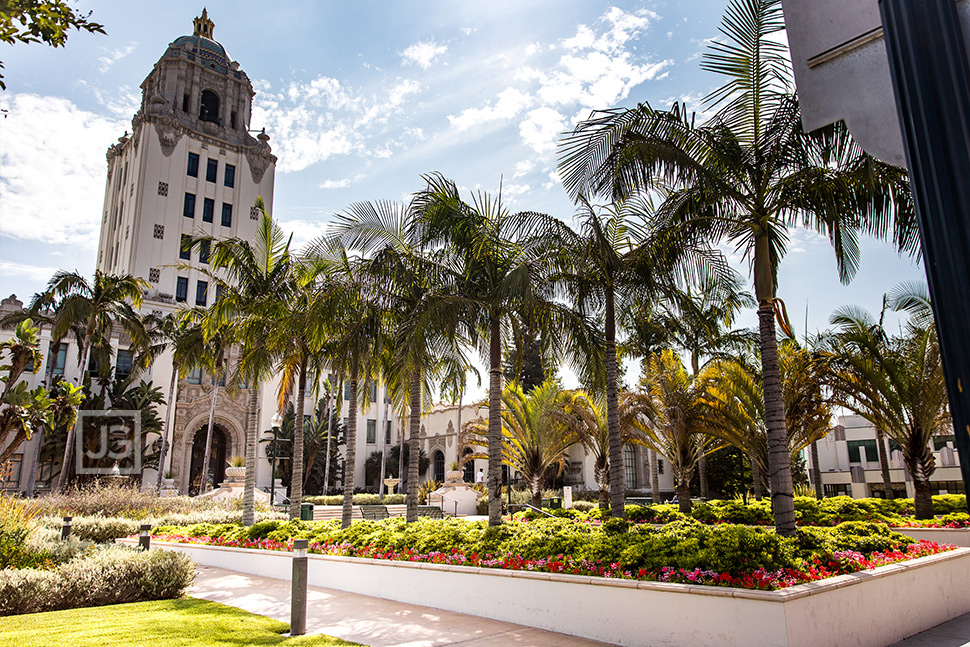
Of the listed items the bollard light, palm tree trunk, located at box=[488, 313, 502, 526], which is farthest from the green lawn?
palm tree trunk, located at box=[488, 313, 502, 526]

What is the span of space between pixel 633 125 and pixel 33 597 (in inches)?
453

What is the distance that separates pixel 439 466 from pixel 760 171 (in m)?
43.3

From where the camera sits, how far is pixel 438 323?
1385cm

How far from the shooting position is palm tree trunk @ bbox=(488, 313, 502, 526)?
13.4 metres

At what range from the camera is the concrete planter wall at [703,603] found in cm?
692

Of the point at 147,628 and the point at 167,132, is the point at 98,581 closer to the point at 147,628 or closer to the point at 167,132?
the point at 147,628

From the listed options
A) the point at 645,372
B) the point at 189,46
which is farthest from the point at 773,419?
the point at 189,46

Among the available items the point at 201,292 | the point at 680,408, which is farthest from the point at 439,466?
the point at 680,408

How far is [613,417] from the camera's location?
1424 centimetres

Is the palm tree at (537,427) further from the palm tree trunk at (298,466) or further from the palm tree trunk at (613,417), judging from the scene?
the palm tree trunk at (613,417)

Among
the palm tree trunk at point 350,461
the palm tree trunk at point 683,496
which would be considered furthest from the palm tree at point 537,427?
the palm tree trunk at point 350,461

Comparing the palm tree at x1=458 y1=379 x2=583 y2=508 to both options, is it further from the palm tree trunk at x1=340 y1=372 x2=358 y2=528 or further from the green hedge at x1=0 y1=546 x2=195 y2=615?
the green hedge at x1=0 y1=546 x2=195 y2=615

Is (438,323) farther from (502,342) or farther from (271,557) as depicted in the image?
(271,557)

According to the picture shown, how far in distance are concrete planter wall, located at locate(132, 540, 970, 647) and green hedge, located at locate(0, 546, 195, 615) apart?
3.38 meters
